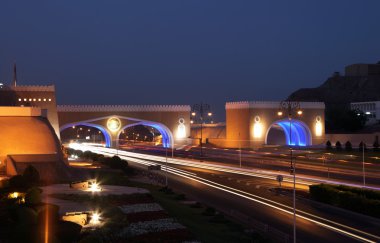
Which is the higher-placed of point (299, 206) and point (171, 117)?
point (171, 117)

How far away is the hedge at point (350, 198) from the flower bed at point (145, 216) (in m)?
9.06

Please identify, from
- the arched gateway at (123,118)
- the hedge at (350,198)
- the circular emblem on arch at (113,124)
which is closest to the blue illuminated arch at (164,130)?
the arched gateway at (123,118)

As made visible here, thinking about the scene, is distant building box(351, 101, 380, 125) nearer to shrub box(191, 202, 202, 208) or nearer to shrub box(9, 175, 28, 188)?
shrub box(191, 202, 202, 208)

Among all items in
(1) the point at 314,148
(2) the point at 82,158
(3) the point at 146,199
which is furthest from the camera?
(1) the point at 314,148

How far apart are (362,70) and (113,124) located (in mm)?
104536

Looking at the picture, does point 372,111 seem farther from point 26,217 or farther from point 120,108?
point 26,217

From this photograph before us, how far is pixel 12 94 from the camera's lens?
5759cm

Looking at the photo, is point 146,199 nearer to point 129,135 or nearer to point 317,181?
point 317,181

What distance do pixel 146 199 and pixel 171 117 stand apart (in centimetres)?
5000

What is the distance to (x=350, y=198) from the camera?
2419cm

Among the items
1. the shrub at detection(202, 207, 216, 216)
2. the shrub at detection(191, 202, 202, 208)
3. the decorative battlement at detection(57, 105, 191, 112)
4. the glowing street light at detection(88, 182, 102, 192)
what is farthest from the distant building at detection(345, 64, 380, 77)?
the shrub at detection(202, 207, 216, 216)

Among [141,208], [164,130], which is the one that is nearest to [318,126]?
[164,130]

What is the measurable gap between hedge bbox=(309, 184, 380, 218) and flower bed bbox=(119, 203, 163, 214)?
344 inches

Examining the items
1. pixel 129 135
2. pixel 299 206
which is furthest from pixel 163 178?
pixel 129 135
